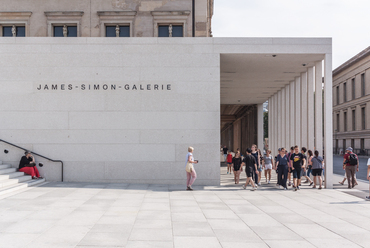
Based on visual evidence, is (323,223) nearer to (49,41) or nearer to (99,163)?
(99,163)

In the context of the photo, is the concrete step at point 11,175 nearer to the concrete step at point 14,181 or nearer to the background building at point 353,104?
the concrete step at point 14,181

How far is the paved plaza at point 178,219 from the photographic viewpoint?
6.06 metres

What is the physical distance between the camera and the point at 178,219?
7750 millimetres

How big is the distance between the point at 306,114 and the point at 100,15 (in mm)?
14430

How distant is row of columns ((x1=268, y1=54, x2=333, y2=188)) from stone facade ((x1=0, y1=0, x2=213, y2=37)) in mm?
7437

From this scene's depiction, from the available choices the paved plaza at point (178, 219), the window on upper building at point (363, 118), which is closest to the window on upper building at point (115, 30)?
the paved plaza at point (178, 219)

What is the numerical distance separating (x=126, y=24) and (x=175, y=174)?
12091 millimetres

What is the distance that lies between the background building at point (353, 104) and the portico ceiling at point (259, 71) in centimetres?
3459

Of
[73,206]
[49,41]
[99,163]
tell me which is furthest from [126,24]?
[73,206]

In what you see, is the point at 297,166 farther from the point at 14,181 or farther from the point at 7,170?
the point at 7,170

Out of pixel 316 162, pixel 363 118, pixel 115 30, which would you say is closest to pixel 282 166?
pixel 316 162

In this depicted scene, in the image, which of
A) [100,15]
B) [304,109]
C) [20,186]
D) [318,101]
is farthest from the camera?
[100,15]

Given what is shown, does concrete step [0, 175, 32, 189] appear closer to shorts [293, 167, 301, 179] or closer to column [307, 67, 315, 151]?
shorts [293, 167, 301, 179]

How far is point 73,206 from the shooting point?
9.03 meters
